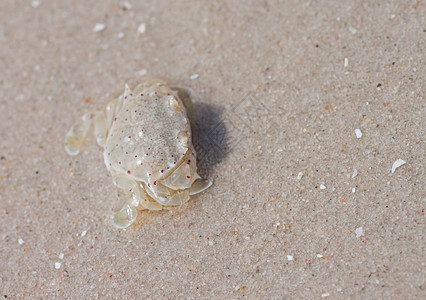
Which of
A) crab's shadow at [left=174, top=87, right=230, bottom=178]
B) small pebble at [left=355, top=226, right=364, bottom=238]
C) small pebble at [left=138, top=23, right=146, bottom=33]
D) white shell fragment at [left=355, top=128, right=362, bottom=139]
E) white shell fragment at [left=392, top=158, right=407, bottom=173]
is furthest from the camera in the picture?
small pebble at [left=138, top=23, right=146, bottom=33]

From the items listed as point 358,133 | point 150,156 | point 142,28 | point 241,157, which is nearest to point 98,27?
point 142,28

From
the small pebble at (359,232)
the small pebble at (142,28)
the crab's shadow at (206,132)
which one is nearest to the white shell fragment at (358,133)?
the small pebble at (359,232)

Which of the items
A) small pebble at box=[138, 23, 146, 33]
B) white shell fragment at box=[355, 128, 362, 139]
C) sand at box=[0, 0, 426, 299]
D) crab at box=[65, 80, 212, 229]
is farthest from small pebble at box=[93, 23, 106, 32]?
white shell fragment at box=[355, 128, 362, 139]

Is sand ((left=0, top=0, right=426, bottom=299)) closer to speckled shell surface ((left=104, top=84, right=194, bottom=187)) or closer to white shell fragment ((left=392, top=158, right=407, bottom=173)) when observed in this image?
white shell fragment ((left=392, top=158, right=407, bottom=173))

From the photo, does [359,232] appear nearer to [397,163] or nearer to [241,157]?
[397,163]

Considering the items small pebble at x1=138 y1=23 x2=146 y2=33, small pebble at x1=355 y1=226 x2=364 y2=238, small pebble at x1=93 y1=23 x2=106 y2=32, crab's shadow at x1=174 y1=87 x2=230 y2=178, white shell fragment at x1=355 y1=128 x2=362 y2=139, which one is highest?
small pebble at x1=138 y1=23 x2=146 y2=33

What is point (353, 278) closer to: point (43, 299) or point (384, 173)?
point (384, 173)

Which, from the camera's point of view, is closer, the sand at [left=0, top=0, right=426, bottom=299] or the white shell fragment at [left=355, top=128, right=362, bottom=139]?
the sand at [left=0, top=0, right=426, bottom=299]
